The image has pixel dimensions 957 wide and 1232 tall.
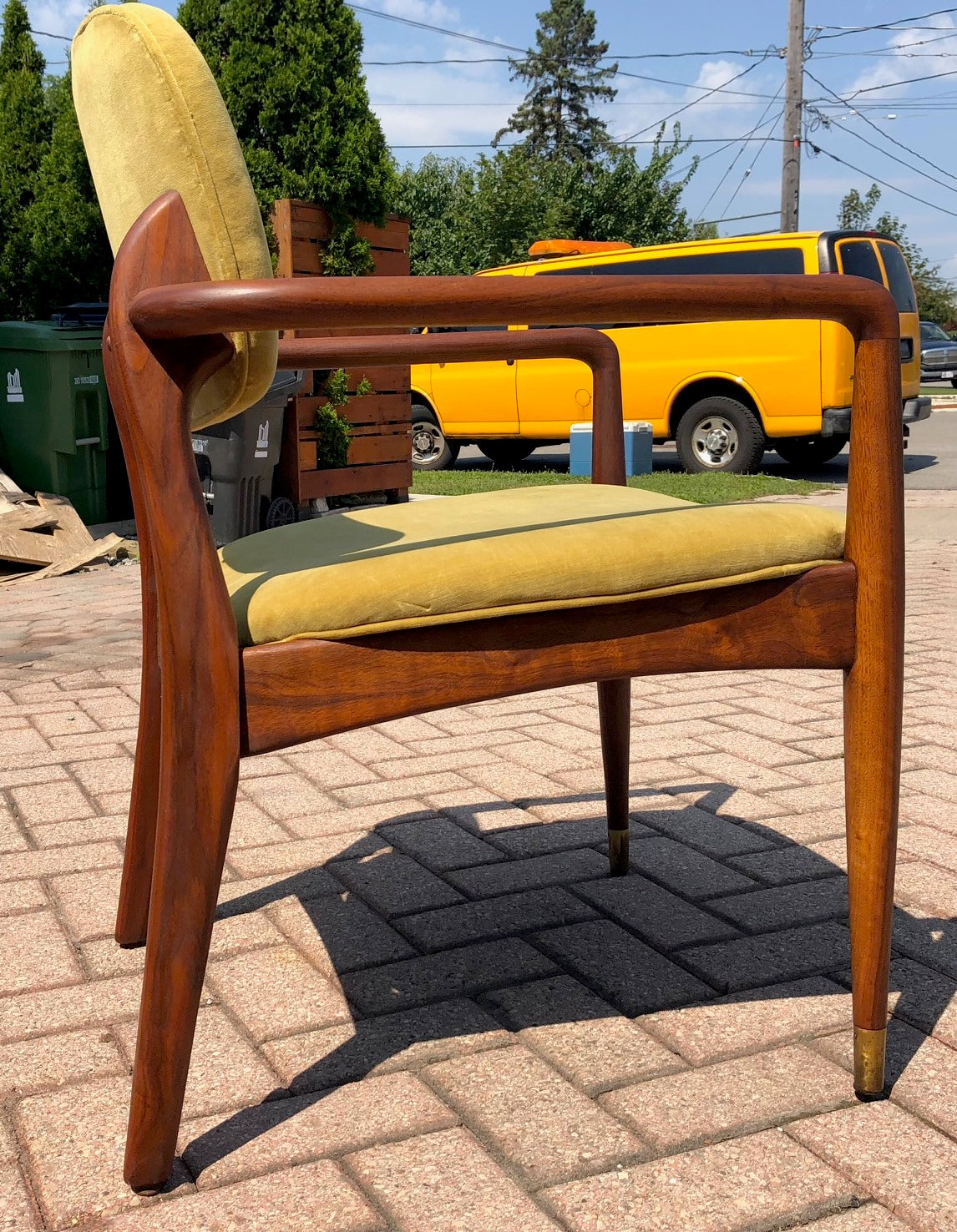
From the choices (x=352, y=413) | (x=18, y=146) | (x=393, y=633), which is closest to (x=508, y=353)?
(x=393, y=633)

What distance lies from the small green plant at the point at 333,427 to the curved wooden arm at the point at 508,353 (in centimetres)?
597

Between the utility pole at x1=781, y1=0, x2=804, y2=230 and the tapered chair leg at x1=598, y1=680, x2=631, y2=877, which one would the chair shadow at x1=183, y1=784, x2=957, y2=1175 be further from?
the utility pole at x1=781, y1=0, x2=804, y2=230

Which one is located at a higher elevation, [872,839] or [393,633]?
[393,633]

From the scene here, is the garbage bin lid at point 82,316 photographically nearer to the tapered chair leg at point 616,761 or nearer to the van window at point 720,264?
the van window at point 720,264

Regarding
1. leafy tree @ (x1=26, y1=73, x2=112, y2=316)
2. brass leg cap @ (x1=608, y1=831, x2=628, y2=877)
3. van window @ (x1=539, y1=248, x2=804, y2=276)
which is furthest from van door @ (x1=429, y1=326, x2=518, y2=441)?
brass leg cap @ (x1=608, y1=831, x2=628, y2=877)

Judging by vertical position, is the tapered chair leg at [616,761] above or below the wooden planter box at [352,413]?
below

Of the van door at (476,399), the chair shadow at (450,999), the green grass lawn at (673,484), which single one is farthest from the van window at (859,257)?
the chair shadow at (450,999)

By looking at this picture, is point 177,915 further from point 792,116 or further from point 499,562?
point 792,116

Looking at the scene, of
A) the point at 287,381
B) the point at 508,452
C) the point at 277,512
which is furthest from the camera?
the point at 508,452

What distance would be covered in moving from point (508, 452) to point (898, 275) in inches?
174

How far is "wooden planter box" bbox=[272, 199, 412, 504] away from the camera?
7.93 meters

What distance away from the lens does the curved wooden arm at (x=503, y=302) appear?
140 cm

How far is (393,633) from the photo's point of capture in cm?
151

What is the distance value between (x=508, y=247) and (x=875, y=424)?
101ft
